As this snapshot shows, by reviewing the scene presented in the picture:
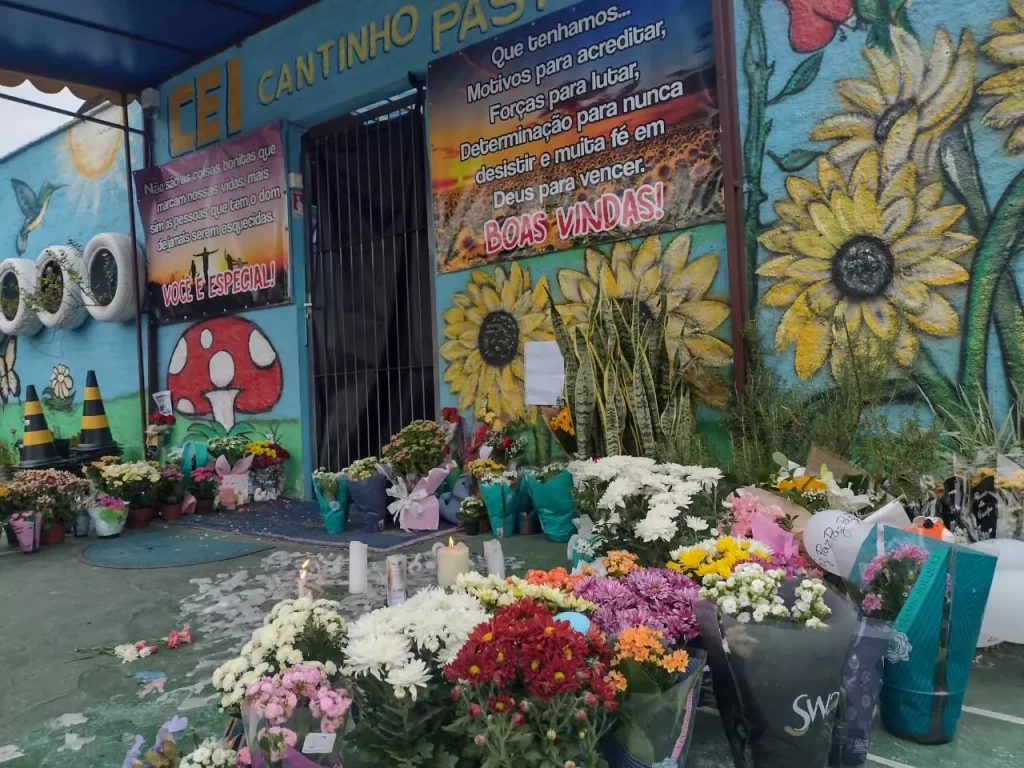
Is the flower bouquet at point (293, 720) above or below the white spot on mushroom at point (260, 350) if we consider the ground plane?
below

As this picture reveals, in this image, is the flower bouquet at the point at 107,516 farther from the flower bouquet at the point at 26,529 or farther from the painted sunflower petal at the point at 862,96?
the painted sunflower petal at the point at 862,96

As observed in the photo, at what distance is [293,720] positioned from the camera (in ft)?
4.82

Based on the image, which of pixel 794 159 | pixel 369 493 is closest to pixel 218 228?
pixel 369 493

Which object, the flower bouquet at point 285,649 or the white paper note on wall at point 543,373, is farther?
the white paper note on wall at point 543,373

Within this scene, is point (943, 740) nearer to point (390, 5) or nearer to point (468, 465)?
point (468, 465)

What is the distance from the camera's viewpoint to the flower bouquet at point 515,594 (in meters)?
1.67

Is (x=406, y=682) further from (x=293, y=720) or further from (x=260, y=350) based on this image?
(x=260, y=350)

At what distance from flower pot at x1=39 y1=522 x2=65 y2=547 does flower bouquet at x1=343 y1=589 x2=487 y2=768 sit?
4.34 meters

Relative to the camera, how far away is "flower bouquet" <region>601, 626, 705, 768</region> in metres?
1.45

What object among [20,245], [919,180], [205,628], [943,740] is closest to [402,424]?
[205,628]

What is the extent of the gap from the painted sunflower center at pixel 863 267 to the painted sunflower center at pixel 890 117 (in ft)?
1.63

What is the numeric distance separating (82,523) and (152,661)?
2.98 m

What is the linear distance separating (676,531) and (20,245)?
33.3ft

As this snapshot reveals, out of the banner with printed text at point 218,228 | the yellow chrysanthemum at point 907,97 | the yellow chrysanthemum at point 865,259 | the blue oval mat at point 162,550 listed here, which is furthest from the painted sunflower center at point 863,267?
the banner with printed text at point 218,228
